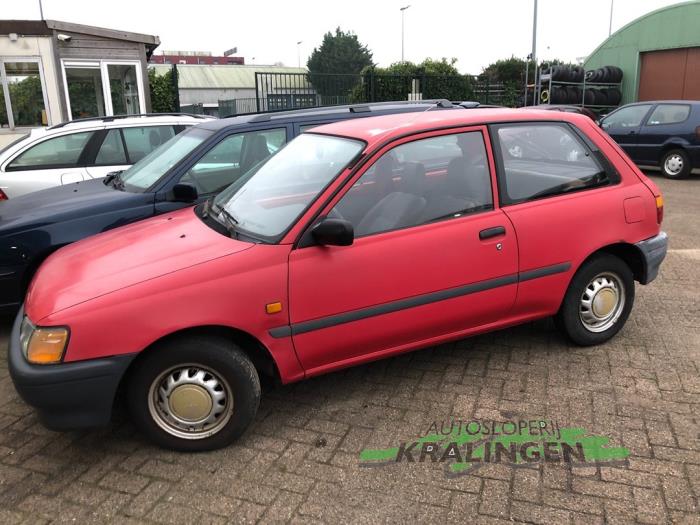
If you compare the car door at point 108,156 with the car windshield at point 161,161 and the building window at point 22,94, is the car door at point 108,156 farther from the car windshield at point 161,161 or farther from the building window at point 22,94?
the building window at point 22,94

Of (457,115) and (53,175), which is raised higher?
(457,115)

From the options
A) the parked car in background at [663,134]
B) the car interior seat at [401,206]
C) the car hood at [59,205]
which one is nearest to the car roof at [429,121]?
the car interior seat at [401,206]

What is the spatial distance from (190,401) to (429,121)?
2142 millimetres

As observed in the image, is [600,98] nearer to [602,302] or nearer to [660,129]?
[660,129]

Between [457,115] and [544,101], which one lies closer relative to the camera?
[457,115]

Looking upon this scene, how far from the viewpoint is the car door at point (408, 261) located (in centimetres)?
318

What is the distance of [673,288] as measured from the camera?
5.45 meters

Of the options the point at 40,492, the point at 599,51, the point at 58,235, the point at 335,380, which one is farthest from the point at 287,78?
the point at 599,51

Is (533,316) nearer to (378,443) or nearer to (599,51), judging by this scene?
(378,443)

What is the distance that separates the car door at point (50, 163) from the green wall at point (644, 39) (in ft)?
70.2

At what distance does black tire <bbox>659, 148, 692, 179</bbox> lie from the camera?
39.4ft

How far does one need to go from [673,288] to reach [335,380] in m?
3.49

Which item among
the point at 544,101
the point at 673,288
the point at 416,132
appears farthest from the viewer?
the point at 544,101

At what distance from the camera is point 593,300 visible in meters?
4.10
